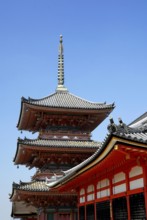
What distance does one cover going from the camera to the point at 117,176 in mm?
14055

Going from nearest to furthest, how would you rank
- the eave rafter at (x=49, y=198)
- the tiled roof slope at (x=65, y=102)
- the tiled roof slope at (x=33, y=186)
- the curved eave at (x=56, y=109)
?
the tiled roof slope at (x=33, y=186), the eave rafter at (x=49, y=198), the curved eave at (x=56, y=109), the tiled roof slope at (x=65, y=102)

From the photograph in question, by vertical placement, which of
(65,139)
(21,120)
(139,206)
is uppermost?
(21,120)

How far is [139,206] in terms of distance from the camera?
11.7m

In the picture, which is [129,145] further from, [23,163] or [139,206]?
[23,163]

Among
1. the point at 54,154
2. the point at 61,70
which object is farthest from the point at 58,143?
the point at 61,70

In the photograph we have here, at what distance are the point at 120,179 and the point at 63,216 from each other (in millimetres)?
12032

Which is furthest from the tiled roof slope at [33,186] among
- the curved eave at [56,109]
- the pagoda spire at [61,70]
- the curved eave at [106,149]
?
the pagoda spire at [61,70]

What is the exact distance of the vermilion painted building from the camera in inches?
404

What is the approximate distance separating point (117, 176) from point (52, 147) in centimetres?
1177

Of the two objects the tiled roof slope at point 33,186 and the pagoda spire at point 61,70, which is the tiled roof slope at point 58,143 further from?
the pagoda spire at point 61,70

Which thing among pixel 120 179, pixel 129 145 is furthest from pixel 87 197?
pixel 129 145

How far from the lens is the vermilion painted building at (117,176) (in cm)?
→ 1027

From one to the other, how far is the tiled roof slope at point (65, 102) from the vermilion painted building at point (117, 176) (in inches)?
402

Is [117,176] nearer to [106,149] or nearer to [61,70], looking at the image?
[106,149]
